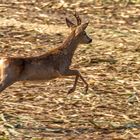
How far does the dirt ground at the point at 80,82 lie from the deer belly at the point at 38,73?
1.53 ft

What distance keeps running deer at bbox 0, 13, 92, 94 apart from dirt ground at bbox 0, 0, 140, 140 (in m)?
0.44

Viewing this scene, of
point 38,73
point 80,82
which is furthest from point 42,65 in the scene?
point 80,82

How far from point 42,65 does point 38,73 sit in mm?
121

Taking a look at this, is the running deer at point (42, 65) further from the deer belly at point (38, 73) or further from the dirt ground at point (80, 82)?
the dirt ground at point (80, 82)

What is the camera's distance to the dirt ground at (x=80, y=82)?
9195 millimetres

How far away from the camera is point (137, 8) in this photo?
1616cm

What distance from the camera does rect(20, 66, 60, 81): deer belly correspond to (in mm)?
9398

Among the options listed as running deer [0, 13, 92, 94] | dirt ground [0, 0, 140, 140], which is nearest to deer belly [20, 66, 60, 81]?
running deer [0, 13, 92, 94]

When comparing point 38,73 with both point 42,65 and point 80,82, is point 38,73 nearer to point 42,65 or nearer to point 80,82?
point 42,65

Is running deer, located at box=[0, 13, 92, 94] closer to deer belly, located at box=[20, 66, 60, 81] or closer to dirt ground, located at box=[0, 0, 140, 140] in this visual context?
deer belly, located at box=[20, 66, 60, 81]

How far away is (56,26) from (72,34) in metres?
4.10

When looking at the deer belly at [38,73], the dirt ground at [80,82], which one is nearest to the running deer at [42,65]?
the deer belly at [38,73]

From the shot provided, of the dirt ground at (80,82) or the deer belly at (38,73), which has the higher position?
the deer belly at (38,73)

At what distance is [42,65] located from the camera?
31.3 feet
